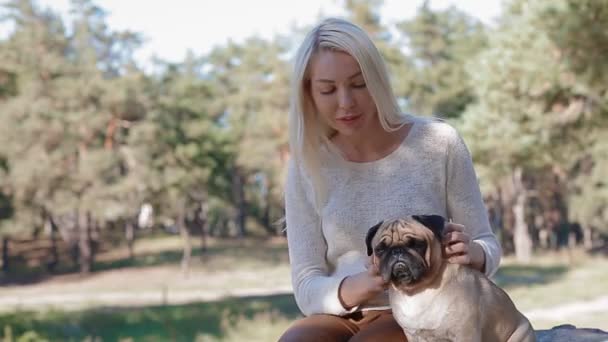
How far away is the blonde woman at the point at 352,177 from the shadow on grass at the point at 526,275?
1661cm

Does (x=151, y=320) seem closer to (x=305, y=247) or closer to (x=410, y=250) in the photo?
(x=305, y=247)

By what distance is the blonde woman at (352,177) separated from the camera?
2316 millimetres

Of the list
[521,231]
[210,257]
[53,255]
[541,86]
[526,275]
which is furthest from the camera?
[210,257]

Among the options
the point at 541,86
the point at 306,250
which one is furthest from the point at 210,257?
the point at 306,250

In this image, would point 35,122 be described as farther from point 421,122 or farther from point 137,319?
point 421,122

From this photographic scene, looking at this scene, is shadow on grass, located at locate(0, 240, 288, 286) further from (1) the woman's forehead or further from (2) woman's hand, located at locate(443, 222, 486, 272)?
(2) woman's hand, located at locate(443, 222, 486, 272)

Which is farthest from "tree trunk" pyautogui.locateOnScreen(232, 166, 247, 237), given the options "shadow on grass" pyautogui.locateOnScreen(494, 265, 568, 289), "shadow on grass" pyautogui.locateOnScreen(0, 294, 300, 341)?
"shadow on grass" pyautogui.locateOnScreen(0, 294, 300, 341)

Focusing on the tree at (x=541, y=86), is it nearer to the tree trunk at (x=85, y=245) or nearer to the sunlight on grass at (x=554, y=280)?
the sunlight on grass at (x=554, y=280)

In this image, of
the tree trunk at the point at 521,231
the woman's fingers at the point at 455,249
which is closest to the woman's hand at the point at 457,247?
the woman's fingers at the point at 455,249

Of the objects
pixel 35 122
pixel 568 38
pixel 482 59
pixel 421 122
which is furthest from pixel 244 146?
pixel 421 122

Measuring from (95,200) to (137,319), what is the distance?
32.4 ft

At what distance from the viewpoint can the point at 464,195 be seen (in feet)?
7.85

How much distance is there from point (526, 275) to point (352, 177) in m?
21.3

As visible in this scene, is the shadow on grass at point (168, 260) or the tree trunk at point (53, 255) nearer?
the shadow on grass at point (168, 260)
